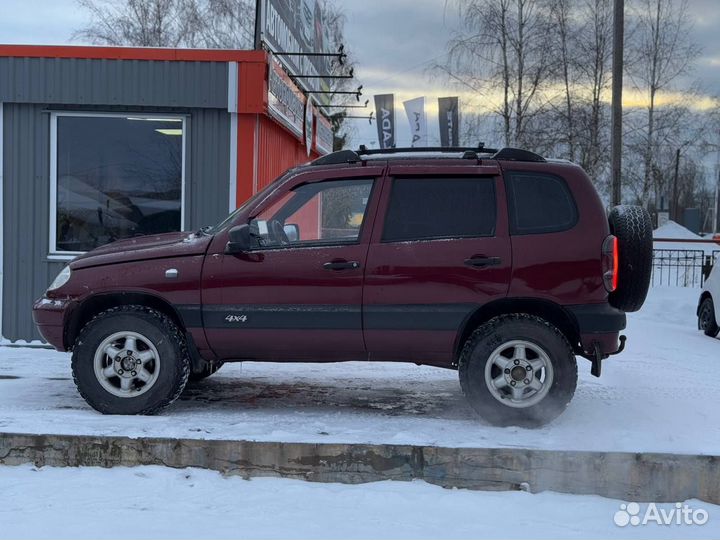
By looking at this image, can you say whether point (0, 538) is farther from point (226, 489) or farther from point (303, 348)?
point (303, 348)

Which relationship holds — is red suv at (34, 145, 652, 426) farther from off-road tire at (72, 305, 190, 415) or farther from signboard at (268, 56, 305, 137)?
signboard at (268, 56, 305, 137)

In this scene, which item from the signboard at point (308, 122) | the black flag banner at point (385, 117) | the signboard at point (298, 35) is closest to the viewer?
the signboard at point (298, 35)

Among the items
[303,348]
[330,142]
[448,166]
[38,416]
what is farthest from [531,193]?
[330,142]

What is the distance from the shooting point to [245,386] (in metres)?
6.78

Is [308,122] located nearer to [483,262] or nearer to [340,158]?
[340,158]

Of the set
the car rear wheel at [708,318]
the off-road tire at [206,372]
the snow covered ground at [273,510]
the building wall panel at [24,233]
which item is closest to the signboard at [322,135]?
the building wall panel at [24,233]

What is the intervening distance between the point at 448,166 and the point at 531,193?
0.62 m

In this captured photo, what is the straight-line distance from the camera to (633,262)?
17.8 ft

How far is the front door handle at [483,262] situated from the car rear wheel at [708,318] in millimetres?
7979

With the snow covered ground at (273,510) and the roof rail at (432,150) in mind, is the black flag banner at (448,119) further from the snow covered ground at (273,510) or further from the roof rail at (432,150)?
the snow covered ground at (273,510)

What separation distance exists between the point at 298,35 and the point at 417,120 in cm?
1553

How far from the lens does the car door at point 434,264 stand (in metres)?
5.32

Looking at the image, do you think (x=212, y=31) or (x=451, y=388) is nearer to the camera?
(x=451, y=388)

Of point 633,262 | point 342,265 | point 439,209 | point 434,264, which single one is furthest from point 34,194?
point 633,262
